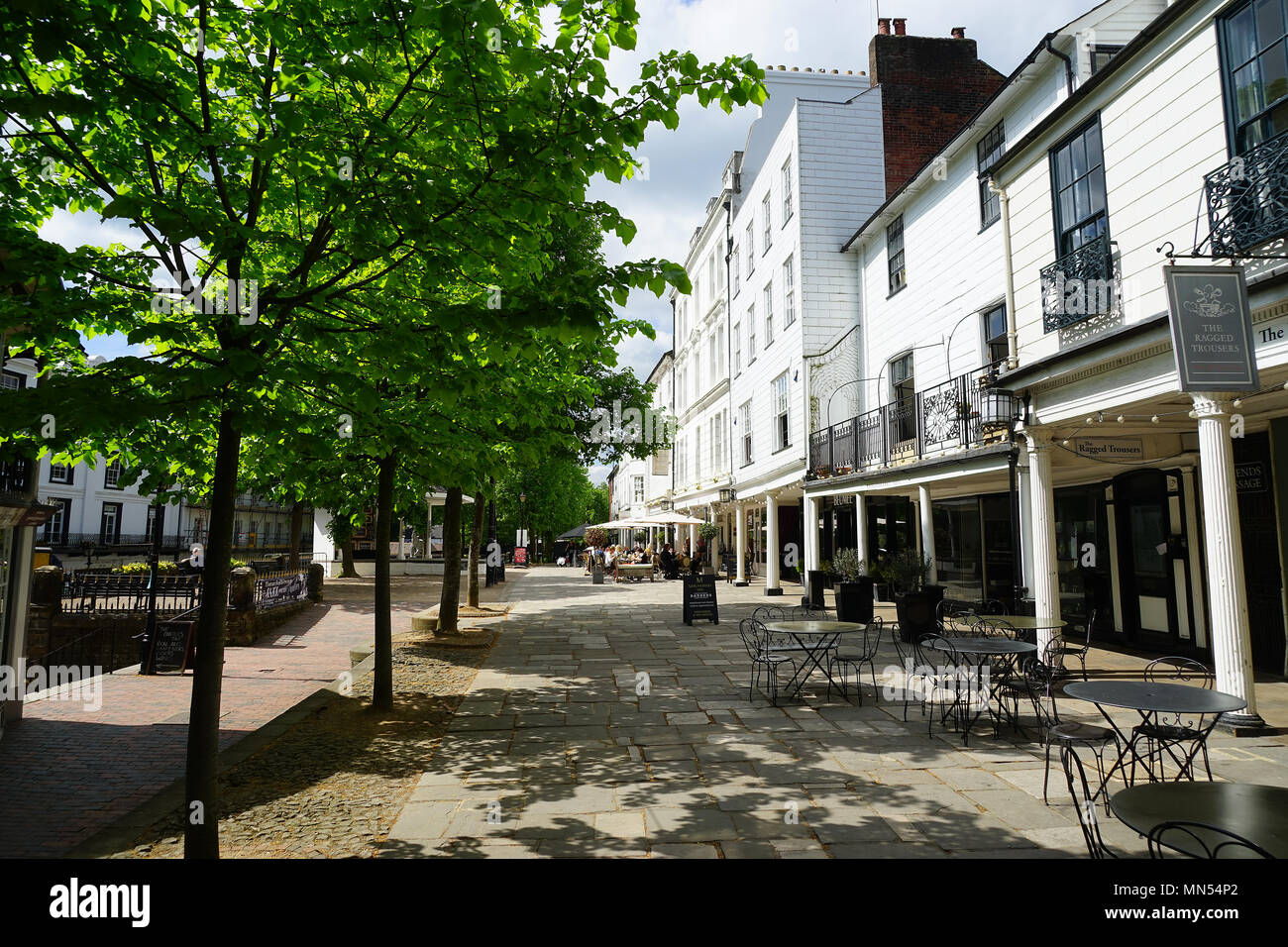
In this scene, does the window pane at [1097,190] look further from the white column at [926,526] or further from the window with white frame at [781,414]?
the window with white frame at [781,414]

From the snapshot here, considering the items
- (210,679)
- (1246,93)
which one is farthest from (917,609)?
(210,679)

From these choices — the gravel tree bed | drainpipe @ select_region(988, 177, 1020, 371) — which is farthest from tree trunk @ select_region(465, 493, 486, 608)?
drainpipe @ select_region(988, 177, 1020, 371)

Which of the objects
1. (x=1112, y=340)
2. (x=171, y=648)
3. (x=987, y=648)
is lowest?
(x=171, y=648)

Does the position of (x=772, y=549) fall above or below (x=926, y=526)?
below

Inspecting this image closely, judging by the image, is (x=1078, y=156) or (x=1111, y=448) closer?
(x=1078, y=156)

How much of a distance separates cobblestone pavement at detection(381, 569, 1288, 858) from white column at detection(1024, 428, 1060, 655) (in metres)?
1.21

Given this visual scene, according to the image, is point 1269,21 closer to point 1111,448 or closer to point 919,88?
point 1111,448

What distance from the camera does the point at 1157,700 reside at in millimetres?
4672

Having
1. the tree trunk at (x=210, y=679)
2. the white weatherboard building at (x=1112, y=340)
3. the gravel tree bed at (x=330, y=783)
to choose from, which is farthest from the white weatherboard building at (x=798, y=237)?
the tree trunk at (x=210, y=679)

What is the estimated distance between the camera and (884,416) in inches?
579

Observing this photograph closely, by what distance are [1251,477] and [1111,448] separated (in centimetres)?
173

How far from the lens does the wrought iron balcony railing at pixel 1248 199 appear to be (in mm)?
5902

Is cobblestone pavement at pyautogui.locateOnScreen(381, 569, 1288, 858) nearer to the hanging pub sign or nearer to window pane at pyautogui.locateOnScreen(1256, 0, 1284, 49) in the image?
the hanging pub sign

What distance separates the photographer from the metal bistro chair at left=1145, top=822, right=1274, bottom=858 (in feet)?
8.66
